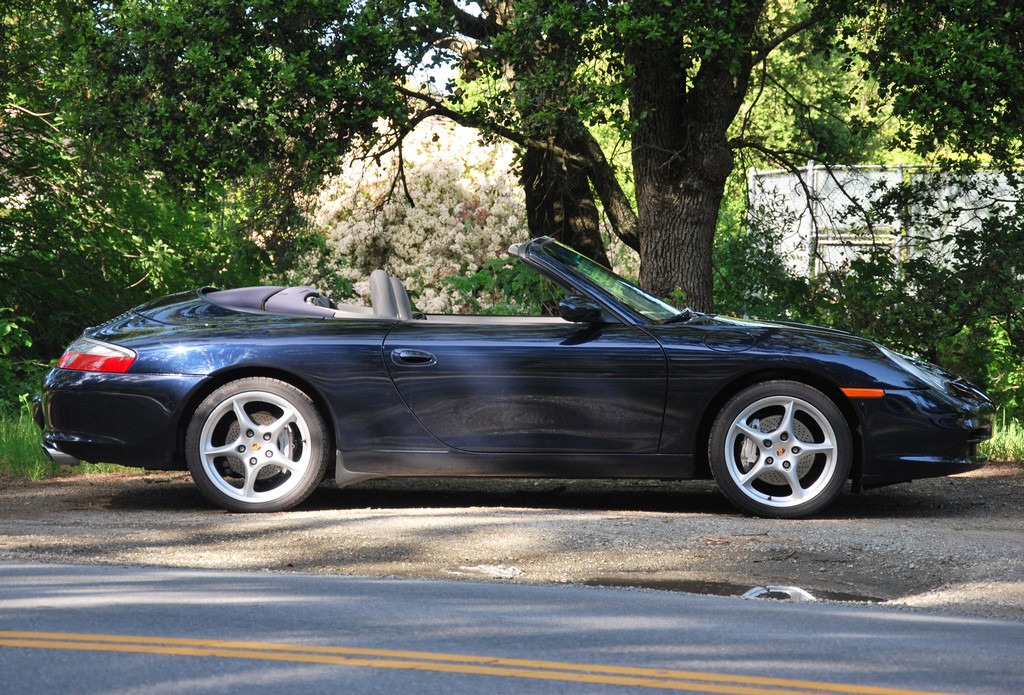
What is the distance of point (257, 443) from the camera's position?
7.80m

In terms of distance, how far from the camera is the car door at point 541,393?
7.68 metres

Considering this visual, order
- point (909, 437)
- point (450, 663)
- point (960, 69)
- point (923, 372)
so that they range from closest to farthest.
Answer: point (450, 663), point (909, 437), point (923, 372), point (960, 69)

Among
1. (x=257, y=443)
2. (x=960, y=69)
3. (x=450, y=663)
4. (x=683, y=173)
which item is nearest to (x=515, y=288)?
(x=683, y=173)

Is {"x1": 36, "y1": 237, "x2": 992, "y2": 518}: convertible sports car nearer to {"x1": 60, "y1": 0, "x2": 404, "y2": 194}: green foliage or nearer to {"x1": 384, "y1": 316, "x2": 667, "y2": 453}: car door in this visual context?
Result: {"x1": 384, "y1": 316, "x2": 667, "y2": 453}: car door

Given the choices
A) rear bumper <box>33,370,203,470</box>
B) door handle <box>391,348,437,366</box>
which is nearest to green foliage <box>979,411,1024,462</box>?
door handle <box>391,348,437,366</box>

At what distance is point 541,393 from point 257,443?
1.60 m

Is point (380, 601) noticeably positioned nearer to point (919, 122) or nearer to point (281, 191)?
point (919, 122)

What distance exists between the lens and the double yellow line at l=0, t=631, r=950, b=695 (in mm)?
4285

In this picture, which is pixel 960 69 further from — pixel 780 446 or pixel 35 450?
pixel 35 450

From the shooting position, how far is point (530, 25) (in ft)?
35.9

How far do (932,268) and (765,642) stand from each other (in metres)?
8.05

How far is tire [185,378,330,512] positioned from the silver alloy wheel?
227cm

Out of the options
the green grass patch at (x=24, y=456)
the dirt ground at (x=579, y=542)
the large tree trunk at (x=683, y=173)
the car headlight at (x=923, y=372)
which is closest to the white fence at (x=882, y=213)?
the large tree trunk at (x=683, y=173)

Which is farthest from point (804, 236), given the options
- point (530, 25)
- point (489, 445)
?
point (489, 445)
